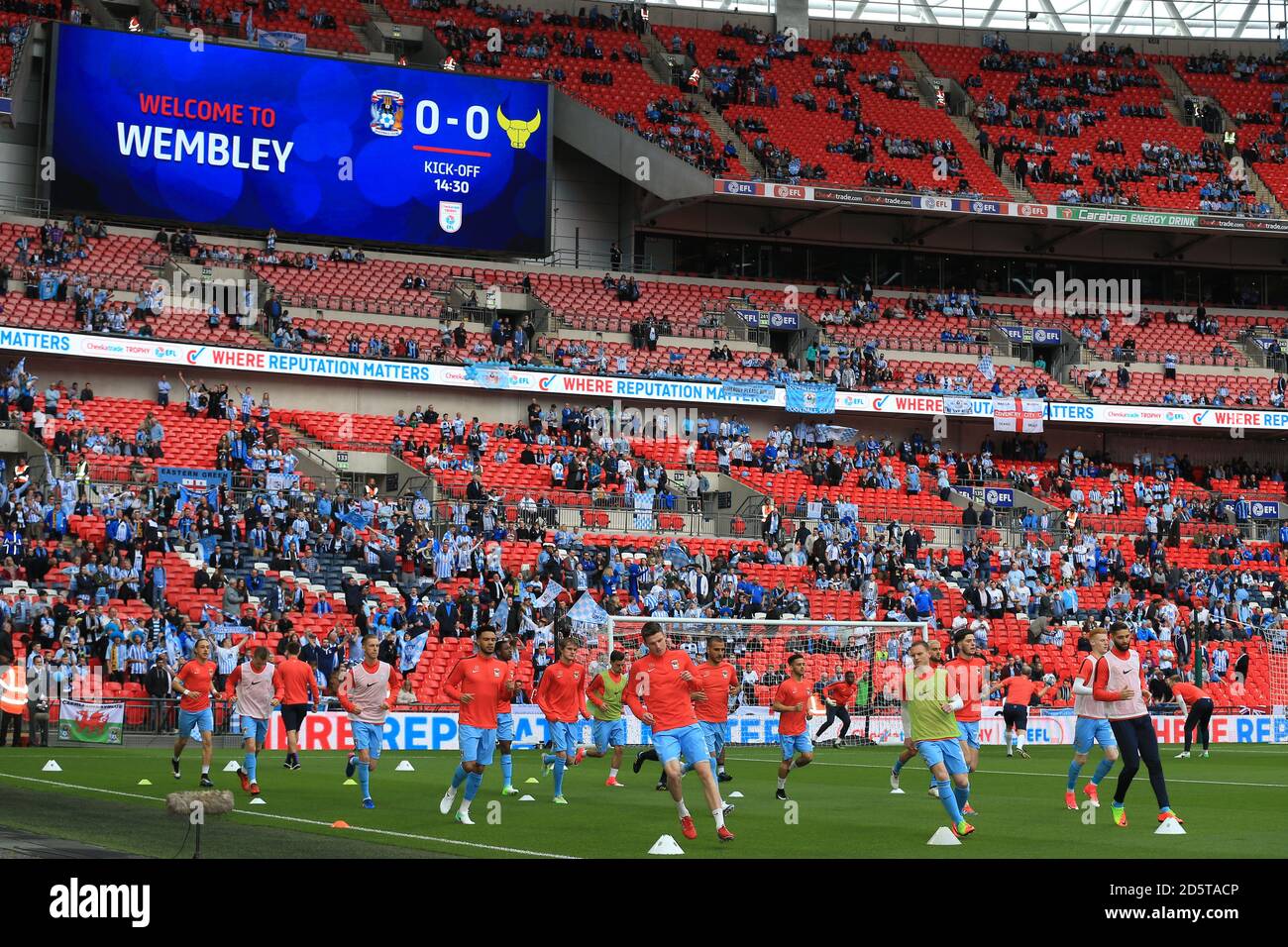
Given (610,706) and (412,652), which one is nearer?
(610,706)

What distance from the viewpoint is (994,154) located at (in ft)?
212

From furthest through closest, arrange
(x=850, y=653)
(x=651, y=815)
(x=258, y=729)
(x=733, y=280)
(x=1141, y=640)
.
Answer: (x=733, y=280), (x=1141, y=640), (x=850, y=653), (x=258, y=729), (x=651, y=815)

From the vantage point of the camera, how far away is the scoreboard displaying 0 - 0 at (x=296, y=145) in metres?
52.8

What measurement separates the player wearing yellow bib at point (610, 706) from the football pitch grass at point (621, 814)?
663mm

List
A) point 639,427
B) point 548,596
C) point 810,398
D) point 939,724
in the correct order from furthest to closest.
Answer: point 810,398 → point 639,427 → point 548,596 → point 939,724

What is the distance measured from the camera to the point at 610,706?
23062 millimetres

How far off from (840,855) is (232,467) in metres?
31.2

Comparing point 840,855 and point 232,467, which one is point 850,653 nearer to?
point 232,467

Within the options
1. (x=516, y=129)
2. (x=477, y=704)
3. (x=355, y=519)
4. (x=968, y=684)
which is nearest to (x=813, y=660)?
(x=355, y=519)

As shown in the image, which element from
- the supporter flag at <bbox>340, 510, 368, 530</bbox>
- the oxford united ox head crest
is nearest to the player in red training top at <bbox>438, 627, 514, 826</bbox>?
the supporter flag at <bbox>340, 510, 368, 530</bbox>

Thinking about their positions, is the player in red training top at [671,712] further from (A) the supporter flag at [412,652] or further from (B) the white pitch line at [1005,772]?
(A) the supporter flag at [412,652]

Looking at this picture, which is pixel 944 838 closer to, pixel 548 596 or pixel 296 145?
pixel 548 596

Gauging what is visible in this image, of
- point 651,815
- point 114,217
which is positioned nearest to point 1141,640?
point 651,815

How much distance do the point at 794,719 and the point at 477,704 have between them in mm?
5291
